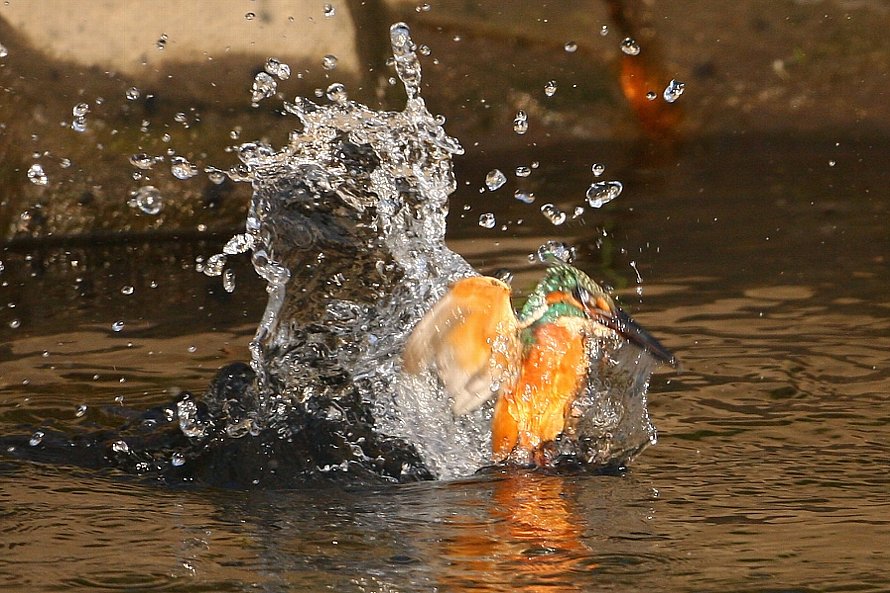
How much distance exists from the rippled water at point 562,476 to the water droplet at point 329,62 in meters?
0.71

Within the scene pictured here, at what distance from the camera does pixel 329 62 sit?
5.70m

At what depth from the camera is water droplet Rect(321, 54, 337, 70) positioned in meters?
5.69

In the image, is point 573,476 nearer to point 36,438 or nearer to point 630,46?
point 36,438

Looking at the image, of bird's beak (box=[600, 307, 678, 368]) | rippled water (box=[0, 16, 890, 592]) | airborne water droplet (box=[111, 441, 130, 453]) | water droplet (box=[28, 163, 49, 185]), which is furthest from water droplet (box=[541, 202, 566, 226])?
airborne water droplet (box=[111, 441, 130, 453])

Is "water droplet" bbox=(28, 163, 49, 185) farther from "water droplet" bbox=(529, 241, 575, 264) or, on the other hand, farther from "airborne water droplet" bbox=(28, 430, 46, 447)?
"airborne water droplet" bbox=(28, 430, 46, 447)

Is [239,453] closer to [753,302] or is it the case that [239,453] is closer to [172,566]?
[172,566]

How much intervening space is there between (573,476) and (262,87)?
2.29 m

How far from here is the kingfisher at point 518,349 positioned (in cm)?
300

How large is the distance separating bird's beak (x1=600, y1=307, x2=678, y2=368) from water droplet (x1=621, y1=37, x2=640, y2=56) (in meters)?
3.69

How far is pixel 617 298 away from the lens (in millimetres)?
4336

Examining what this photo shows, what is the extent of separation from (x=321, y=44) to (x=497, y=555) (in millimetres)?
3676

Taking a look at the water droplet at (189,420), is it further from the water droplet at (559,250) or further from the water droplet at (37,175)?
the water droplet at (37,175)

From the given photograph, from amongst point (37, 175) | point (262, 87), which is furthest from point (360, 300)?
point (37, 175)

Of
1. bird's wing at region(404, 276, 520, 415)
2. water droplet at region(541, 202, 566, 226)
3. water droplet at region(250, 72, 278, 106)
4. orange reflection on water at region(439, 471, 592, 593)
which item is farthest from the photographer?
water droplet at region(541, 202, 566, 226)
